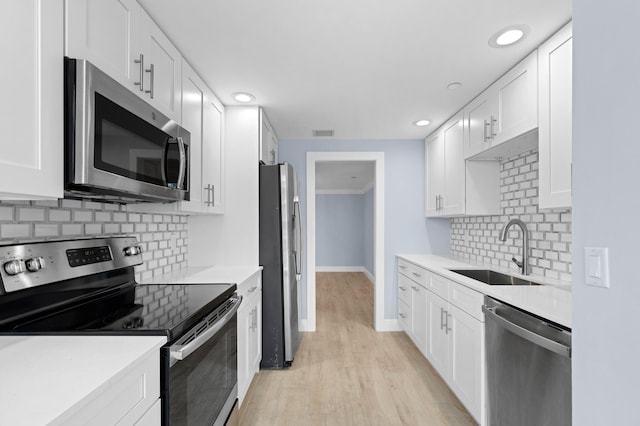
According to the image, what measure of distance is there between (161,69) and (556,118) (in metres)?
2.13

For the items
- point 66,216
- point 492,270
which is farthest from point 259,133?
point 492,270

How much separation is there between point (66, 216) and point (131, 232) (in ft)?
1.70

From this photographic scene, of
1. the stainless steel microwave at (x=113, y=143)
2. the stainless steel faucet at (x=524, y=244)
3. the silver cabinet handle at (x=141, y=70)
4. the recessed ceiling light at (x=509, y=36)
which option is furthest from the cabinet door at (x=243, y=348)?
the recessed ceiling light at (x=509, y=36)

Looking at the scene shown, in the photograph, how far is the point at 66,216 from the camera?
1.52 metres

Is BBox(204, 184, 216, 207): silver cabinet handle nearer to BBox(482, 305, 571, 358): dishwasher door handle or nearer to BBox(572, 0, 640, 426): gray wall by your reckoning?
BBox(482, 305, 571, 358): dishwasher door handle

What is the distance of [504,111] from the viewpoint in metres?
2.33

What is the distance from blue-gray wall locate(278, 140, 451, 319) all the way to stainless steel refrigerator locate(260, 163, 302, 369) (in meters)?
1.20

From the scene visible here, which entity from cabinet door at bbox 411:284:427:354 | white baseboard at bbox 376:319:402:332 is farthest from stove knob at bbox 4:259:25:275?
white baseboard at bbox 376:319:402:332

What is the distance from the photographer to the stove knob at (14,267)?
3.76 feet

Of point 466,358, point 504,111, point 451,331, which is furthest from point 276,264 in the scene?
point 504,111

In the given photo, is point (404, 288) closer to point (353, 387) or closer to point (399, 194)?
point (399, 194)

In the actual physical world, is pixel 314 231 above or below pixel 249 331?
above

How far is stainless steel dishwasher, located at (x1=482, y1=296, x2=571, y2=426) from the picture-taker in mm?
1338

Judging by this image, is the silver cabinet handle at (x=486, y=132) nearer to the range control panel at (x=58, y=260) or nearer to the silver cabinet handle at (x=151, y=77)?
the silver cabinet handle at (x=151, y=77)
